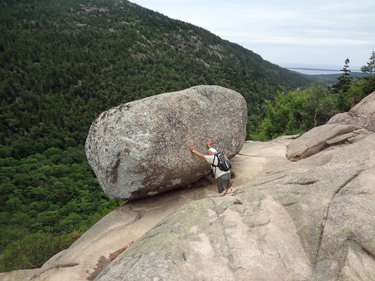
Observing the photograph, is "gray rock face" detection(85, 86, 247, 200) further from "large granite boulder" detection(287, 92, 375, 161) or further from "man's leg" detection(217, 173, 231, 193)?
"large granite boulder" detection(287, 92, 375, 161)

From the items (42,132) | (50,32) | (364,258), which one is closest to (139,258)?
(364,258)

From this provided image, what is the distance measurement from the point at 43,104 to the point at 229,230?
82196mm

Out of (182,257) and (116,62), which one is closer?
(182,257)

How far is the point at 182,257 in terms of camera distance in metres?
4.50

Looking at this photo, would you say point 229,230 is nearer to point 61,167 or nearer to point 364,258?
point 364,258

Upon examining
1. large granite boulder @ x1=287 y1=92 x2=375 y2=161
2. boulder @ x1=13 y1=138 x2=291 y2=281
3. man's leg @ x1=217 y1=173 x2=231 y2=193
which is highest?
large granite boulder @ x1=287 y1=92 x2=375 y2=161

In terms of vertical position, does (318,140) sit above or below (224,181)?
above

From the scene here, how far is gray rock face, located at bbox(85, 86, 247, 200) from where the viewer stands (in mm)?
9047

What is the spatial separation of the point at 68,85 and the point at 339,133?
284 ft

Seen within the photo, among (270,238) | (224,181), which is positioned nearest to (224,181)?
(224,181)

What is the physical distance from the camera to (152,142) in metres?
9.11

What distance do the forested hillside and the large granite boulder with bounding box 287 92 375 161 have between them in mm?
15553

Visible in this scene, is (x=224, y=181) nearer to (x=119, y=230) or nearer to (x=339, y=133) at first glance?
(x=119, y=230)

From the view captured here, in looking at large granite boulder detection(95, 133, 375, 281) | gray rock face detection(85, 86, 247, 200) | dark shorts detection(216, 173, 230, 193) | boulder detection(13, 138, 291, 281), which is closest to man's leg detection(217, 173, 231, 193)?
dark shorts detection(216, 173, 230, 193)
